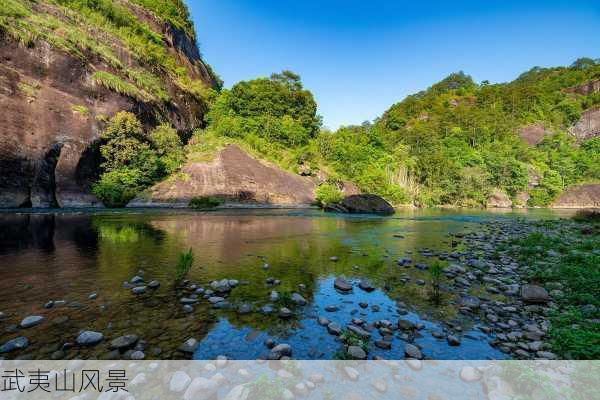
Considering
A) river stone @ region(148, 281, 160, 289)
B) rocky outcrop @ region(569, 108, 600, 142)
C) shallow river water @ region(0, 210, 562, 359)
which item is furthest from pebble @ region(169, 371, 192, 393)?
rocky outcrop @ region(569, 108, 600, 142)

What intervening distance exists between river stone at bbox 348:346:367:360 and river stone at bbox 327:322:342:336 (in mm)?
475

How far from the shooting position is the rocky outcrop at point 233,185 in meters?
30.4

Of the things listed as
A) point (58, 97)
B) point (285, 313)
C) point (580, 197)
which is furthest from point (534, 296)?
point (580, 197)

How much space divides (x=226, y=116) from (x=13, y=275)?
146 ft

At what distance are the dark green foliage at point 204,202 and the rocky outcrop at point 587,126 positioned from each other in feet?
298

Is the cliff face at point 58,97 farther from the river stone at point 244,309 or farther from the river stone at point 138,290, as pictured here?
the river stone at point 244,309

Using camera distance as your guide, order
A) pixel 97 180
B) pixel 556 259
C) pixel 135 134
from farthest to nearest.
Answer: pixel 135 134
pixel 97 180
pixel 556 259

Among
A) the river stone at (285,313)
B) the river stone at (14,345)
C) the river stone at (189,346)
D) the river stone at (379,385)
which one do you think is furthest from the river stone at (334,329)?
the river stone at (14,345)

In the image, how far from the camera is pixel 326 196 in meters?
35.3

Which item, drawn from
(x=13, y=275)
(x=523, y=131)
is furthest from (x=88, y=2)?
(x=523, y=131)

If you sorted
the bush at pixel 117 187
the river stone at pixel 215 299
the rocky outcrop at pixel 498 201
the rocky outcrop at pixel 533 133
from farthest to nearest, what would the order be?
the rocky outcrop at pixel 533 133, the rocky outcrop at pixel 498 201, the bush at pixel 117 187, the river stone at pixel 215 299

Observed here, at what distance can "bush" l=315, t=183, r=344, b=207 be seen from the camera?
112ft

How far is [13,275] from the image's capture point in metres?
5.64

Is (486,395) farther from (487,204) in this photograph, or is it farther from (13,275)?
(487,204)
